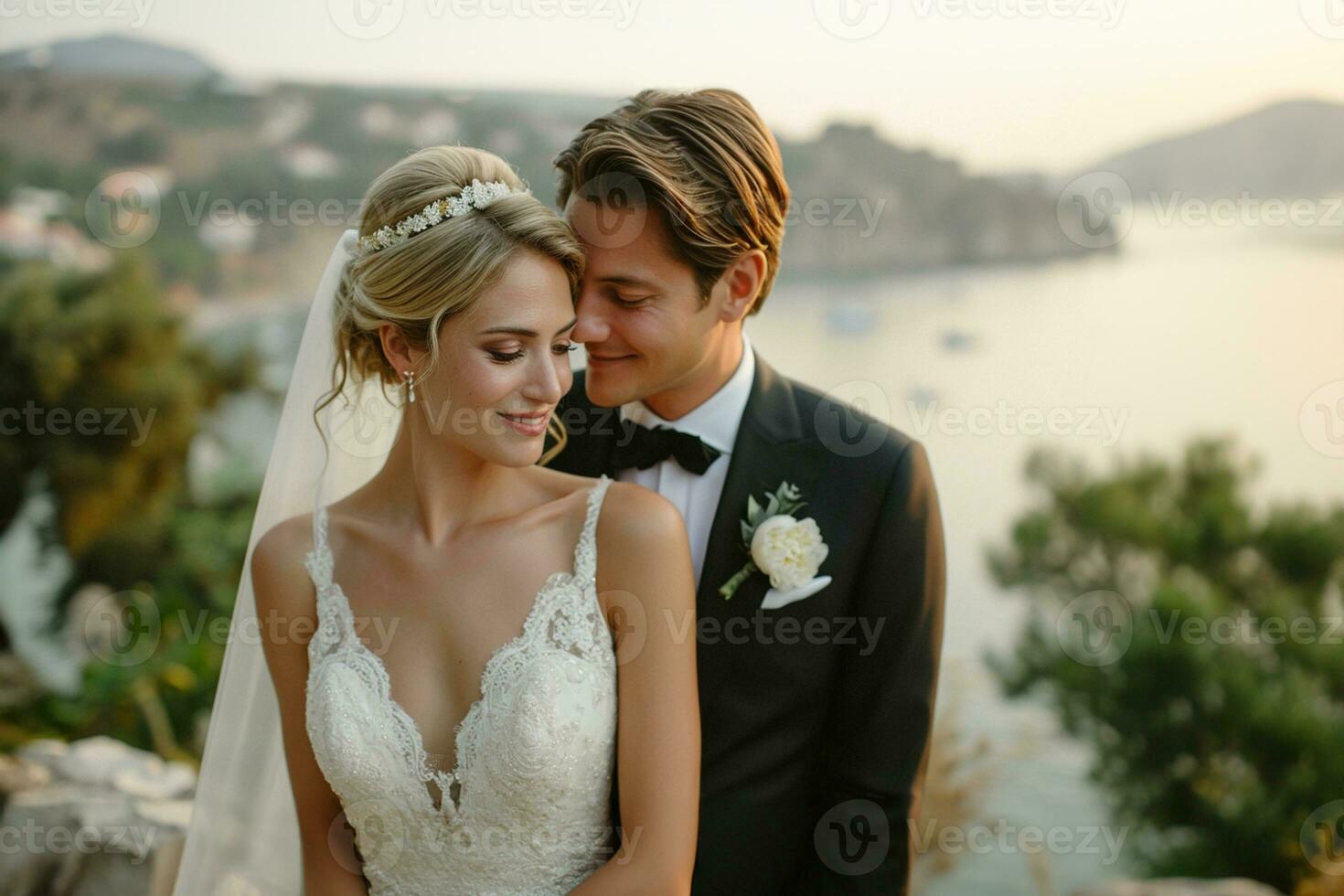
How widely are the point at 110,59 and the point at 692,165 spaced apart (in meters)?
3.73

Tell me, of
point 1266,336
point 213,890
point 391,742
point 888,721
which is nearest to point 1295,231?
point 1266,336

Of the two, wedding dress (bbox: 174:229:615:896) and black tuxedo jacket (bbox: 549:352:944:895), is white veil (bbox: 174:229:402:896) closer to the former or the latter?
wedding dress (bbox: 174:229:615:896)

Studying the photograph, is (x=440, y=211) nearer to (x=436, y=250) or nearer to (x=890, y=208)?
(x=436, y=250)

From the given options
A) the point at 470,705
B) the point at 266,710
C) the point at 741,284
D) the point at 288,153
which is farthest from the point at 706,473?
the point at 288,153

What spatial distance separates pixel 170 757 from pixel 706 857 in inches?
132

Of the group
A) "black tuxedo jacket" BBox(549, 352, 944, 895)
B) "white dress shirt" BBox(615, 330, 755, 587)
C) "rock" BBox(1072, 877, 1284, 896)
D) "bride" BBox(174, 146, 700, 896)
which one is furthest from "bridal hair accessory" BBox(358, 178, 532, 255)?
"rock" BBox(1072, 877, 1284, 896)

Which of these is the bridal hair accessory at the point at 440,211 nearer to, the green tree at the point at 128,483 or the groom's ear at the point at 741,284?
the groom's ear at the point at 741,284

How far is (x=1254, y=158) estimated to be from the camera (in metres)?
4.66

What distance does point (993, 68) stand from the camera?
4.73 metres

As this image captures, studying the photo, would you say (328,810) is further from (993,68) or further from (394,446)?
(993,68)

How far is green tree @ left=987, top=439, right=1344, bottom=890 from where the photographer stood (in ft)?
14.5

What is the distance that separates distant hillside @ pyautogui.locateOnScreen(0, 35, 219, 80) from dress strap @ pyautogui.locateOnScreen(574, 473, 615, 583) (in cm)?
363

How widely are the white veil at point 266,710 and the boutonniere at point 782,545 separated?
3.06 feet

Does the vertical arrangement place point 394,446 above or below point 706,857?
above
